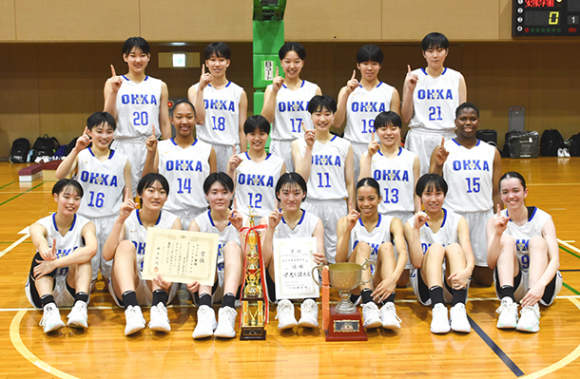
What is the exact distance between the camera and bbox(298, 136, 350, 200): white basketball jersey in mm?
5105

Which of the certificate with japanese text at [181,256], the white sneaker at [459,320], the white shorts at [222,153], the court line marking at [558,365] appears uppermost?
the white shorts at [222,153]

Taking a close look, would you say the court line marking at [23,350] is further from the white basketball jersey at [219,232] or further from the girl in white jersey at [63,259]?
the white basketball jersey at [219,232]

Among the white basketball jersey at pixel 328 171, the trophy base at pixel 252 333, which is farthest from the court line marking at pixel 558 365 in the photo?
the white basketball jersey at pixel 328 171

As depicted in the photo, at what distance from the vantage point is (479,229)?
5.02 metres

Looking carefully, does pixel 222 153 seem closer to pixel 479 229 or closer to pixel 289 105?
pixel 289 105

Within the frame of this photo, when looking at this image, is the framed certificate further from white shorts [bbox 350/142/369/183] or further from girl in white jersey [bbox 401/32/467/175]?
girl in white jersey [bbox 401/32/467/175]

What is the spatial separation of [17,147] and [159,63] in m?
3.76

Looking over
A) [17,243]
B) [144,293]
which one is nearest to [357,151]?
[144,293]

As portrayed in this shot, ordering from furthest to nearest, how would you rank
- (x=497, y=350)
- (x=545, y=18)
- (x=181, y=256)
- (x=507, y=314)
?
(x=545, y=18) → (x=181, y=256) → (x=507, y=314) → (x=497, y=350)

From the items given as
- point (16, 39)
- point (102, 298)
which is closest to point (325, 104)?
point (102, 298)

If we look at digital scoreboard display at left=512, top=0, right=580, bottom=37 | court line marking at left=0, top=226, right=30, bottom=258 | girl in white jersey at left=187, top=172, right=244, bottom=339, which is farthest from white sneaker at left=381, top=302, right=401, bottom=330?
digital scoreboard display at left=512, top=0, right=580, bottom=37

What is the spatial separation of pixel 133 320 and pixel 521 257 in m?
2.87

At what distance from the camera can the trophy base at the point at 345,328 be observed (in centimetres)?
390

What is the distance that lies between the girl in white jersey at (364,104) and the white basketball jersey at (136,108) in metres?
1.73
